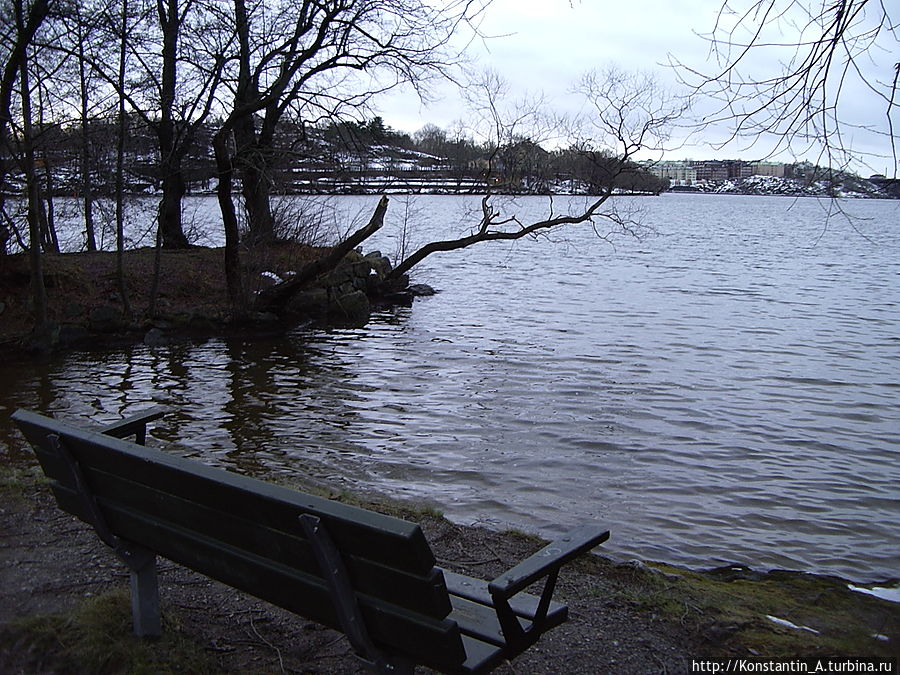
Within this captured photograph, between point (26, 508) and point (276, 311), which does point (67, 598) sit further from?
point (276, 311)

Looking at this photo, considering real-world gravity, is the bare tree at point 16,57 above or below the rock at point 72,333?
above

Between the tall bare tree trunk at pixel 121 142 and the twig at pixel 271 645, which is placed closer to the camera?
the twig at pixel 271 645

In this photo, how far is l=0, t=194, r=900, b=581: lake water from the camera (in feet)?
24.2

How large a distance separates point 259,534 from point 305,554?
9.1 inches

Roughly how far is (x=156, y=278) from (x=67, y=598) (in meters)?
12.3

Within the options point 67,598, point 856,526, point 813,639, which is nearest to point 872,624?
point 813,639

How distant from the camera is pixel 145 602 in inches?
148

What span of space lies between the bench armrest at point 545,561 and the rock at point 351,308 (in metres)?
16.6

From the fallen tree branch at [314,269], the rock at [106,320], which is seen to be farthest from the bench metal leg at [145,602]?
the fallen tree branch at [314,269]

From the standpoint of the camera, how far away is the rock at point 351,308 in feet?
64.5

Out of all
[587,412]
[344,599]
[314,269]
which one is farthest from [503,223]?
[344,599]

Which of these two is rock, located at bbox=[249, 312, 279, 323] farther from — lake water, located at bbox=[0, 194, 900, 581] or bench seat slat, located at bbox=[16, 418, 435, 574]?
bench seat slat, located at bbox=[16, 418, 435, 574]

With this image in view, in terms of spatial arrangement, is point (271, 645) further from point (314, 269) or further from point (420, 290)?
point (420, 290)

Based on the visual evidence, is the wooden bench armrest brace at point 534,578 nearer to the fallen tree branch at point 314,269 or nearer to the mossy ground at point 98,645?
the mossy ground at point 98,645
